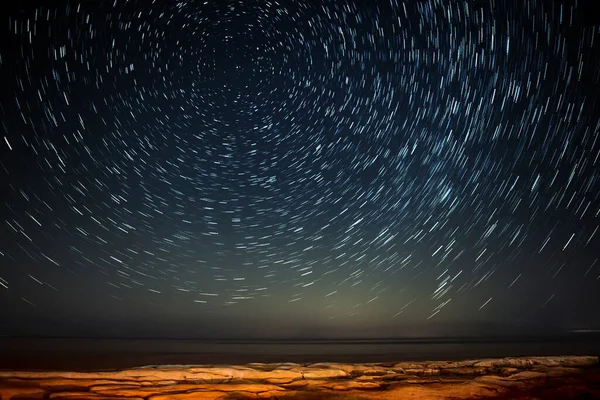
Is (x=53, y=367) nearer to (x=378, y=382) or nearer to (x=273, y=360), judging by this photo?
(x=273, y=360)

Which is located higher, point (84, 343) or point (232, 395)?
point (84, 343)

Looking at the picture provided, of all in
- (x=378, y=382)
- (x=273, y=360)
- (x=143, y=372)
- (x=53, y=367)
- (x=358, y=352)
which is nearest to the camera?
(x=378, y=382)

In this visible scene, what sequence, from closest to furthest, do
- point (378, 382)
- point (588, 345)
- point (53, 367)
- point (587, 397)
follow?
point (587, 397)
point (378, 382)
point (53, 367)
point (588, 345)

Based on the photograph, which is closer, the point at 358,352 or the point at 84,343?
the point at 358,352

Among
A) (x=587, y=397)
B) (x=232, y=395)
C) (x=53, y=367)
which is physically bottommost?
(x=587, y=397)

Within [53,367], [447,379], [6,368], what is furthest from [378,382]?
[6,368]
